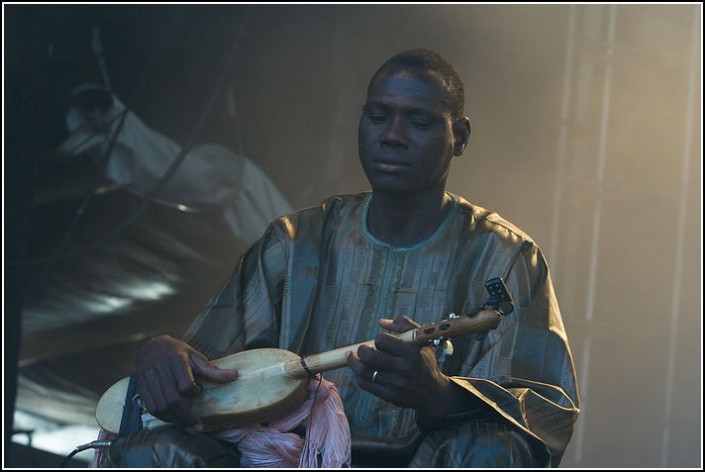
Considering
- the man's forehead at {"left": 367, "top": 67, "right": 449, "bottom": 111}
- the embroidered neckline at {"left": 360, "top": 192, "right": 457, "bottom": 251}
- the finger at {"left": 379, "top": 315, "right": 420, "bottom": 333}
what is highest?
the man's forehead at {"left": 367, "top": 67, "right": 449, "bottom": 111}

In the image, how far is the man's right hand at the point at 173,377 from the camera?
323cm

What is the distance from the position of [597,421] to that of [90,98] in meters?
3.03

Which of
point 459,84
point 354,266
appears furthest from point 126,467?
point 459,84

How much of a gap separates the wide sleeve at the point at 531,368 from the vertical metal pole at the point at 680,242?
119 inches

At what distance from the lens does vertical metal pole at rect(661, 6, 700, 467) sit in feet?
21.0

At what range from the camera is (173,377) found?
10.7 ft

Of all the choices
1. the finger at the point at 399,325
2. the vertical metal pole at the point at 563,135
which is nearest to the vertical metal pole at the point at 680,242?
the vertical metal pole at the point at 563,135

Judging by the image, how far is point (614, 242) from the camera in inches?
256

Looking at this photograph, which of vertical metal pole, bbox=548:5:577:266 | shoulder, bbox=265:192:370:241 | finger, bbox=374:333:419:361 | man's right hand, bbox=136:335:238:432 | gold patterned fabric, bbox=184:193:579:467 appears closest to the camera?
finger, bbox=374:333:419:361

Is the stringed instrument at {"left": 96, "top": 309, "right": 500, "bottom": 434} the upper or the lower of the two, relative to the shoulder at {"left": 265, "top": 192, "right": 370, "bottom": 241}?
lower

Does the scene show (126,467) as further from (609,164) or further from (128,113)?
(609,164)

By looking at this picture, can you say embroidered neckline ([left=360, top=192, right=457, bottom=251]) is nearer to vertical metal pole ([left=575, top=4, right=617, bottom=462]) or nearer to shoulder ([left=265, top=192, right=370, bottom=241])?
shoulder ([left=265, top=192, right=370, bottom=241])

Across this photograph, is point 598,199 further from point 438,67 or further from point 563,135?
point 438,67

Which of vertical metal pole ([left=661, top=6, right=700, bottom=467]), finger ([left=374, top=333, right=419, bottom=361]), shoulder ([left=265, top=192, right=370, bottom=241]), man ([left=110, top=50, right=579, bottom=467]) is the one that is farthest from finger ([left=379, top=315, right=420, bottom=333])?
vertical metal pole ([left=661, top=6, right=700, bottom=467])
